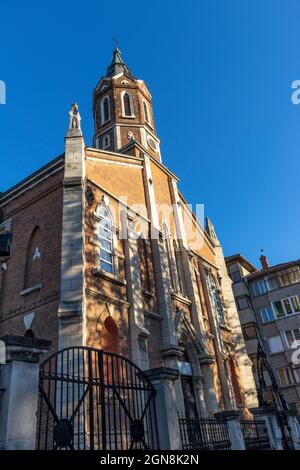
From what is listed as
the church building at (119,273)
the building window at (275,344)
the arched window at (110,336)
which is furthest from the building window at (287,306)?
the arched window at (110,336)

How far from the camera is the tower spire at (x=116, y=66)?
30.2m

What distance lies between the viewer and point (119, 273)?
49.4ft

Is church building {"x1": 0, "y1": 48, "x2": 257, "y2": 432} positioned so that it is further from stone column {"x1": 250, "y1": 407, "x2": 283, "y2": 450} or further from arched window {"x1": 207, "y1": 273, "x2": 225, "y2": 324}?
stone column {"x1": 250, "y1": 407, "x2": 283, "y2": 450}

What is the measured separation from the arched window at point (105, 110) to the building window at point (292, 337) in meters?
23.0

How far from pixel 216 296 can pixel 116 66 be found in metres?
20.1

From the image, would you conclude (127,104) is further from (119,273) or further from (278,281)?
(278,281)

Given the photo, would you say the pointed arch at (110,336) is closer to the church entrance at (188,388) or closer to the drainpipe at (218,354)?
the church entrance at (188,388)

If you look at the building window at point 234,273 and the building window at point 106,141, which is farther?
the building window at point 234,273

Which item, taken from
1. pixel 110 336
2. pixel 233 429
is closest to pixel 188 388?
pixel 233 429

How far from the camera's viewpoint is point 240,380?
22.3 meters

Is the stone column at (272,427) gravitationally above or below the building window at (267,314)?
below

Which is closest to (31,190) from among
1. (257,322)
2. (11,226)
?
(11,226)

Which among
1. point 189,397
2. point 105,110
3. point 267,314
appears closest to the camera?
point 189,397
